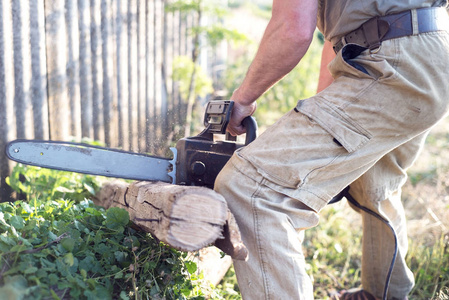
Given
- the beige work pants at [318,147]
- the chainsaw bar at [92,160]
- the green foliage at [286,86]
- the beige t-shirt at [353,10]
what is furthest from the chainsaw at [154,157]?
the green foliage at [286,86]

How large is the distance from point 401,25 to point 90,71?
2.81m

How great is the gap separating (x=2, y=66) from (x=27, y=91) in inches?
10.7

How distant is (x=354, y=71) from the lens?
173 centimetres

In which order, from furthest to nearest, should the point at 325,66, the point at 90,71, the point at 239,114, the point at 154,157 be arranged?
1. the point at 90,71
2. the point at 325,66
3. the point at 154,157
4. the point at 239,114

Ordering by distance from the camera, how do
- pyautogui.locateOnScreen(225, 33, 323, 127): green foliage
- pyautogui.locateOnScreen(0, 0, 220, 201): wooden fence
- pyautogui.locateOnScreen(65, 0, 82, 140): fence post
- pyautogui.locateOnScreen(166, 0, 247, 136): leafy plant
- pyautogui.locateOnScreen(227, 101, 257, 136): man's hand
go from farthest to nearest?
pyautogui.locateOnScreen(225, 33, 323, 127): green foliage
pyautogui.locateOnScreen(166, 0, 247, 136): leafy plant
pyautogui.locateOnScreen(65, 0, 82, 140): fence post
pyautogui.locateOnScreen(0, 0, 220, 201): wooden fence
pyautogui.locateOnScreen(227, 101, 257, 136): man's hand

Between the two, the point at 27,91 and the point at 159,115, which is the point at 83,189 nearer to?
the point at 27,91

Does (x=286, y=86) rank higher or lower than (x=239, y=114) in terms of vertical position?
lower

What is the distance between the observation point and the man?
163 centimetres

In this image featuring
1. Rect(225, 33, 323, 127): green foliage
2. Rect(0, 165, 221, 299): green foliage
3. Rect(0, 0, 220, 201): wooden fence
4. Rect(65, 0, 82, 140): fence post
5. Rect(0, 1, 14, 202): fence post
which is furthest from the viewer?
Rect(225, 33, 323, 127): green foliage

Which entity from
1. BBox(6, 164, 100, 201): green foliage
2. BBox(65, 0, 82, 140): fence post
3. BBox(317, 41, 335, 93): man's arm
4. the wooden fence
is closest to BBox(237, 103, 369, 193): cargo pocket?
BBox(317, 41, 335, 93): man's arm

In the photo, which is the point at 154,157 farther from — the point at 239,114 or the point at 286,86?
the point at 286,86

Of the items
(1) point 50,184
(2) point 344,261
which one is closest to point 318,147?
(1) point 50,184

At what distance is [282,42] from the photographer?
1713mm

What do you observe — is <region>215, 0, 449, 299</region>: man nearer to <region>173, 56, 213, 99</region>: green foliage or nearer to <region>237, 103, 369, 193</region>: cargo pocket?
<region>237, 103, 369, 193</region>: cargo pocket
